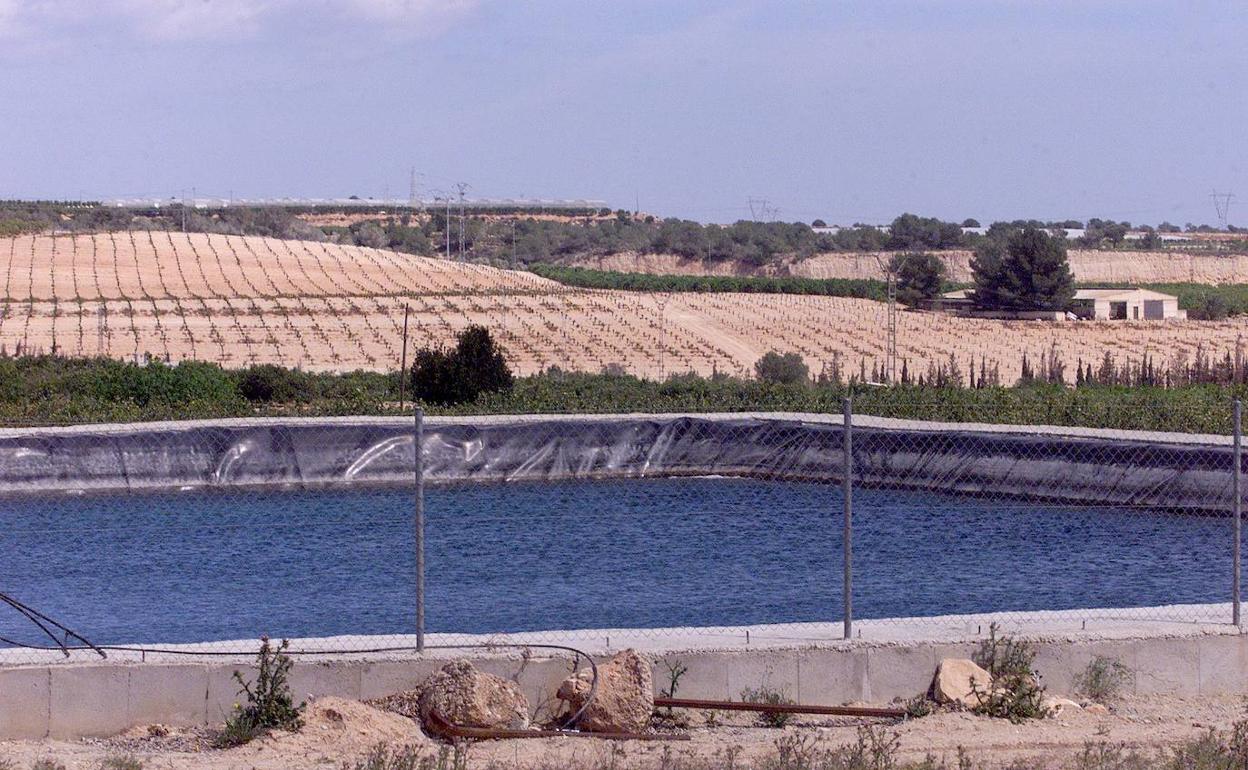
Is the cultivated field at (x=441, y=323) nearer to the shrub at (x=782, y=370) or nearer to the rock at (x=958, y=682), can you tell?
the shrub at (x=782, y=370)

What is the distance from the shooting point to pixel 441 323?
60.1 metres

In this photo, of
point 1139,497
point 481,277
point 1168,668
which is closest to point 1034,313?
point 481,277

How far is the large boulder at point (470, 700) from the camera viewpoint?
9.83 meters

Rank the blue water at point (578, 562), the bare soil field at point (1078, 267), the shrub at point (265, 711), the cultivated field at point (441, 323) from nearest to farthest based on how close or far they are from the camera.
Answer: the shrub at point (265, 711)
the blue water at point (578, 562)
the cultivated field at point (441, 323)
the bare soil field at point (1078, 267)

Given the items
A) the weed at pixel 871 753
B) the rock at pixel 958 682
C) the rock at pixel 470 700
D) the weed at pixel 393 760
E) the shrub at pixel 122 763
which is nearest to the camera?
the weed at pixel 393 760

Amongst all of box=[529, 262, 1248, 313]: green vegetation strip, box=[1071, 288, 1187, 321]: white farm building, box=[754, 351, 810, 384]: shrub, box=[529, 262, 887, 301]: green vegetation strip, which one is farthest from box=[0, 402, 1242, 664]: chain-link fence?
box=[529, 262, 1248, 313]: green vegetation strip

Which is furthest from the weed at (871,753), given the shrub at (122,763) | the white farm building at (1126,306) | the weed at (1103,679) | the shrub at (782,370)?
the white farm building at (1126,306)

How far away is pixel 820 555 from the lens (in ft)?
60.0

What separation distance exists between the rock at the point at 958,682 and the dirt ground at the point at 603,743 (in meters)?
0.19

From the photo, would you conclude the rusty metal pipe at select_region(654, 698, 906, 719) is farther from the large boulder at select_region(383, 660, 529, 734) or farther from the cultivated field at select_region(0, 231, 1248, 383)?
the cultivated field at select_region(0, 231, 1248, 383)

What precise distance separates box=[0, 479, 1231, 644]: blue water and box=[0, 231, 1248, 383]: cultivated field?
27131 mm

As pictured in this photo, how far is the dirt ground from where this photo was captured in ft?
30.3

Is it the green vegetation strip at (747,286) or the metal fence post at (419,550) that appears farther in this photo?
the green vegetation strip at (747,286)

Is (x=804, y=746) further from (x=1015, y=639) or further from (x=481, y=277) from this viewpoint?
(x=481, y=277)
